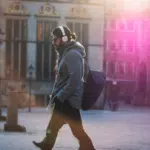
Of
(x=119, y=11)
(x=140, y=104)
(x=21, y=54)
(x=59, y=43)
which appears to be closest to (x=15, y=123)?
(x=59, y=43)

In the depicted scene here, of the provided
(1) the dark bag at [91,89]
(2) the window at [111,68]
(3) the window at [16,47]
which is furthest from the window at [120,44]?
(1) the dark bag at [91,89]

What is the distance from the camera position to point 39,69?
30469mm

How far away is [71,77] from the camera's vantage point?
6.67 metres

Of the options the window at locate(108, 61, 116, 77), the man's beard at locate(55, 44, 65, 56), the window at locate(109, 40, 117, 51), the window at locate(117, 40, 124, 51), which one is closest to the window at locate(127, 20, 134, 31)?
the window at locate(117, 40, 124, 51)

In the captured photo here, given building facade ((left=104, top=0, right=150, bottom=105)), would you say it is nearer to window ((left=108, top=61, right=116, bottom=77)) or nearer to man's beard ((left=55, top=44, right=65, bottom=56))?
window ((left=108, top=61, right=116, bottom=77))

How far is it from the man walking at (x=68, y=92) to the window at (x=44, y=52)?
76.3 ft

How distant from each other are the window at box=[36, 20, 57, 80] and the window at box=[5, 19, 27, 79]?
2.65 ft

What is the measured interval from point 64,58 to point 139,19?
126 feet

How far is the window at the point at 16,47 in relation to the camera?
29.8 meters

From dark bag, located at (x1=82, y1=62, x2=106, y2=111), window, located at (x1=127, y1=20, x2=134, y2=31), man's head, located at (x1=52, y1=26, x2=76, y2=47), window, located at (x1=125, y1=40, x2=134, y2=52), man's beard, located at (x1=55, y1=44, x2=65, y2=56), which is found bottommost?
window, located at (x1=125, y1=40, x2=134, y2=52)

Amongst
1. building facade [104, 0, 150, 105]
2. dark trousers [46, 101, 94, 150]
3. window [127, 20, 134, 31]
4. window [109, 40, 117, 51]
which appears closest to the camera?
dark trousers [46, 101, 94, 150]

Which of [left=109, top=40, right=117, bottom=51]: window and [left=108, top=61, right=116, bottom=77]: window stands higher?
[left=109, top=40, right=117, bottom=51]: window

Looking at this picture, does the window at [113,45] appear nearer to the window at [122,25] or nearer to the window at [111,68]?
the window at [111,68]

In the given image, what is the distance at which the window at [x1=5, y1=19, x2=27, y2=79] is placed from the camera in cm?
2984
